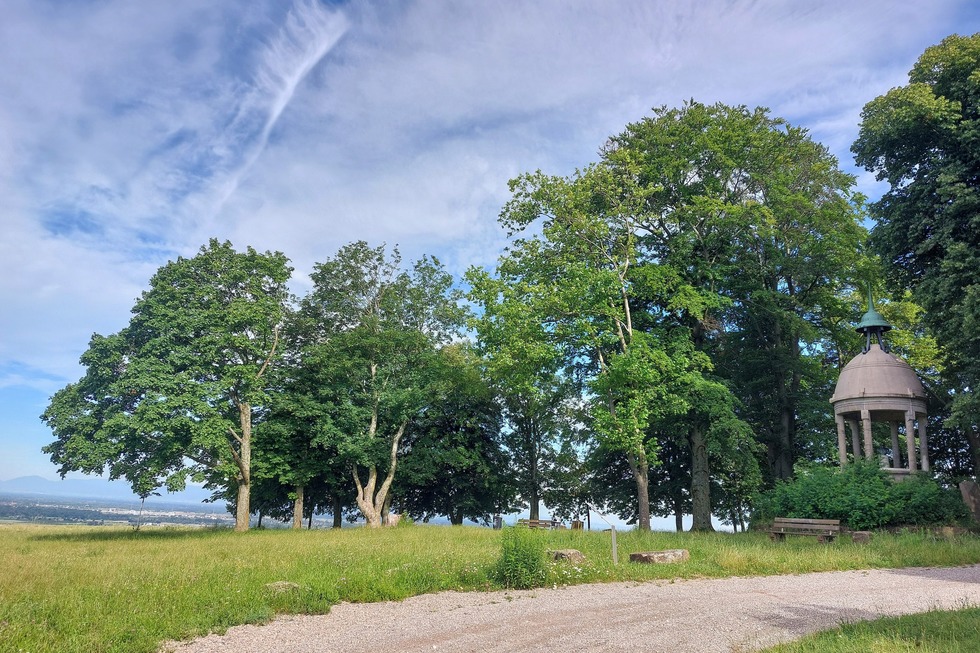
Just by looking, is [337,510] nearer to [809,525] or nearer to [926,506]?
[809,525]

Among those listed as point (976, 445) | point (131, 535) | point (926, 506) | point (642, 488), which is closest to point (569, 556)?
point (642, 488)

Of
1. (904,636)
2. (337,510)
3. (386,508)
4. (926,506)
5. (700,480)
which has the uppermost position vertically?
(700,480)

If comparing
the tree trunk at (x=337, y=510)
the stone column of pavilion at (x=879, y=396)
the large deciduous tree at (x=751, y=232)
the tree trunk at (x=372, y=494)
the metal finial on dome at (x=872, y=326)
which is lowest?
the tree trunk at (x=337, y=510)

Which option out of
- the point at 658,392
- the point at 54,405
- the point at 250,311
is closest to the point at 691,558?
the point at 658,392

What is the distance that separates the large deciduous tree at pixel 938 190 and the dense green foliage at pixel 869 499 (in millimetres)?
2483

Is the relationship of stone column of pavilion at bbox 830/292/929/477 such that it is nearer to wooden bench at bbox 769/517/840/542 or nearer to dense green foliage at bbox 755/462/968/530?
dense green foliage at bbox 755/462/968/530

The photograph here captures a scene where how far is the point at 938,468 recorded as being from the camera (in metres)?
30.9

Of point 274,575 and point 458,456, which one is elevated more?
point 458,456

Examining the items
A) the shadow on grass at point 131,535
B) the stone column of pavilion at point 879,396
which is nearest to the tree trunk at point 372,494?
the shadow on grass at point 131,535

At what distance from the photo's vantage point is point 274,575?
11.1 metres

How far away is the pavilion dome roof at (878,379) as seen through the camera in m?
22.8

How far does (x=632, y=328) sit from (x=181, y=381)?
796 inches

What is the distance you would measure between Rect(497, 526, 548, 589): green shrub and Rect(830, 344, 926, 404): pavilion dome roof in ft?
58.0

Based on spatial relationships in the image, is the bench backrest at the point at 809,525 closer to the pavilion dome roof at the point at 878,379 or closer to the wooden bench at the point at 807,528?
the wooden bench at the point at 807,528
